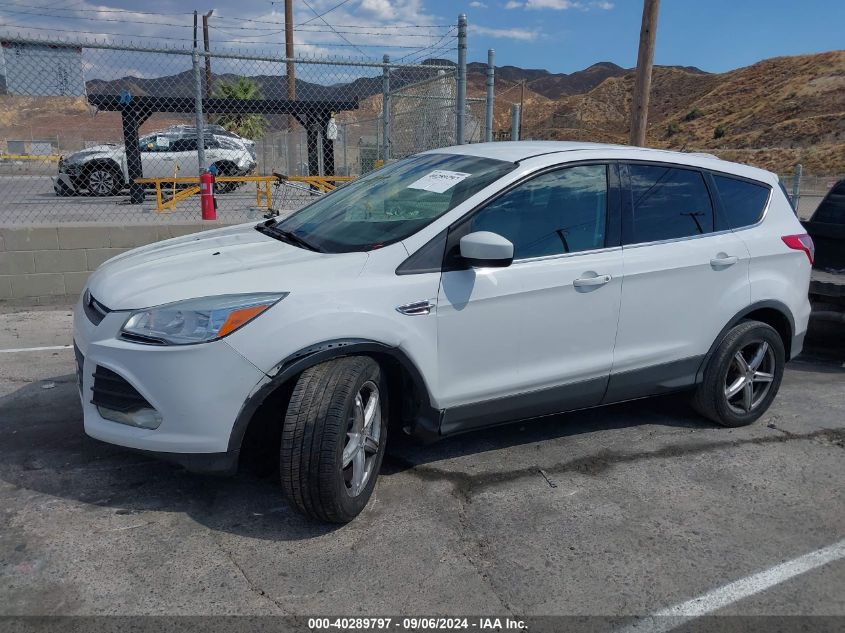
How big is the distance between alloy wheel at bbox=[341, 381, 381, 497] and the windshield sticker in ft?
3.88

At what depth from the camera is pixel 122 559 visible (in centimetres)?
306

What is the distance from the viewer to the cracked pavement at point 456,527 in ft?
9.44

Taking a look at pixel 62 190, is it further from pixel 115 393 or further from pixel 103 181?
pixel 115 393

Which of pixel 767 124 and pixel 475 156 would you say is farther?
pixel 767 124

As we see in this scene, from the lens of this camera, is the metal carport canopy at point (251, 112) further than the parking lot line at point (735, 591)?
Yes

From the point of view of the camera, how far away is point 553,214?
12.9ft

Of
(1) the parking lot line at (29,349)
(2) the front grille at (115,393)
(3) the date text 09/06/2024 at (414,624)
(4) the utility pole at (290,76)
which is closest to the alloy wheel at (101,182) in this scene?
(4) the utility pole at (290,76)

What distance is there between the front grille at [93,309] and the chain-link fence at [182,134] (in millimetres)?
3855

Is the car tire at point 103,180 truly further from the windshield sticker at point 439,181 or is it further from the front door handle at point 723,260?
the front door handle at point 723,260

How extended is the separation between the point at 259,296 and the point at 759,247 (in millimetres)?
3129

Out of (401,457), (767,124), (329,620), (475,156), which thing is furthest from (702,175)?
(767,124)

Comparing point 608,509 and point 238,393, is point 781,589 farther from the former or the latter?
point 238,393

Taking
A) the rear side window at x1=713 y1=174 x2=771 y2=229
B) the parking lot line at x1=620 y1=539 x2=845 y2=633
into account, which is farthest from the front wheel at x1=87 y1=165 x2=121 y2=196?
the parking lot line at x1=620 y1=539 x2=845 y2=633

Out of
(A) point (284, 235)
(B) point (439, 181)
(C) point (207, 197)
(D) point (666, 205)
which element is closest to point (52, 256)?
(C) point (207, 197)
